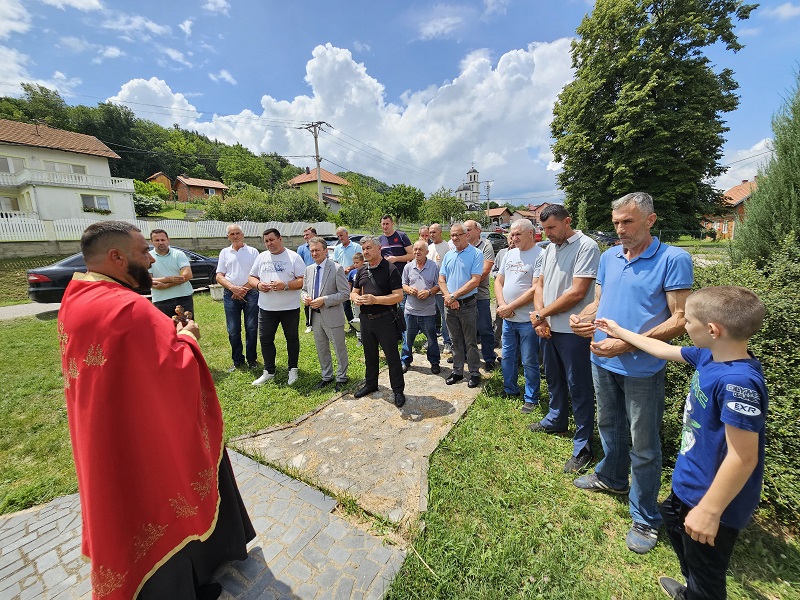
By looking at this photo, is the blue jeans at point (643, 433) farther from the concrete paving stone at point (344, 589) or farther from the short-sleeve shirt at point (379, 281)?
the short-sleeve shirt at point (379, 281)

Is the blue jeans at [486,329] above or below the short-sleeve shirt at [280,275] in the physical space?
below

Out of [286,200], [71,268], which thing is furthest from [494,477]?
[286,200]

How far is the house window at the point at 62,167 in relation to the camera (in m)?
26.5

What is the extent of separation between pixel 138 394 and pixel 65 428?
3846mm

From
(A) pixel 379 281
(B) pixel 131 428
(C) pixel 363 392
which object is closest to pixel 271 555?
(B) pixel 131 428

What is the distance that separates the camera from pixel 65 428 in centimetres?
393

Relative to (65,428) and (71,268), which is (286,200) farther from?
(65,428)

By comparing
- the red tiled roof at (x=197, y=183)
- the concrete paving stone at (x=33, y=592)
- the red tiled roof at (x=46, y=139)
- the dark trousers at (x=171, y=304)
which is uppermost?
the red tiled roof at (x=197, y=183)

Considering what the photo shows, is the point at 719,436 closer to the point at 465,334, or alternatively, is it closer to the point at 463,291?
the point at 463,291

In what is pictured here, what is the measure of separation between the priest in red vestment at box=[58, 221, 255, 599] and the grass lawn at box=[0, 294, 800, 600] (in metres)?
1.29

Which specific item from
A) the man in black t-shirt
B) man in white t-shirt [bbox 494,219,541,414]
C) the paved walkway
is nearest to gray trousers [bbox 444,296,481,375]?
man in white t-shirt [bbox 494,219,541,414]

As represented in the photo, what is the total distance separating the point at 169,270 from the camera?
495 centimetres

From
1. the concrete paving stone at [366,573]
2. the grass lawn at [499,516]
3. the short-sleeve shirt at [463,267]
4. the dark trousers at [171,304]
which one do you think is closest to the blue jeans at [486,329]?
the short-sleeve shirt at [463,267]

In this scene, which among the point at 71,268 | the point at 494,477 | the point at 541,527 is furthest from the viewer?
the point at 71,268
